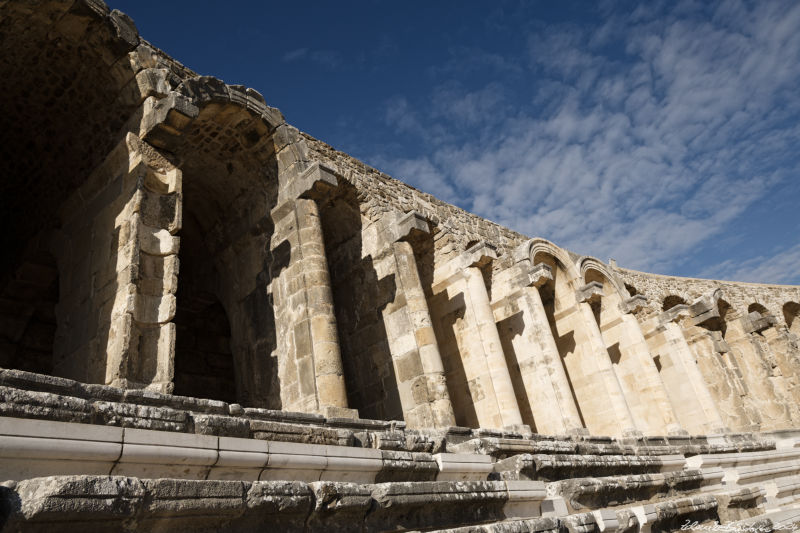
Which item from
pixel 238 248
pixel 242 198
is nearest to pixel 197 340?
pixel 238 248

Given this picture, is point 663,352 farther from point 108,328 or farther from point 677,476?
point 108,328

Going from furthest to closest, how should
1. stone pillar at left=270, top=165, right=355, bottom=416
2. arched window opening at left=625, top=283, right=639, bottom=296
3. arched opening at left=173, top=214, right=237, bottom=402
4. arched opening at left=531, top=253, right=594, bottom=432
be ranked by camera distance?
arched window opening at left=625, top=283, right=639, bottom=296 < arched opening at left=531, top=253, right=594, bottom=432 < arched opening at left=173, top=214, right=237, bottom=402 < stone pillar at left=270, top=165, right=355, bottom=416

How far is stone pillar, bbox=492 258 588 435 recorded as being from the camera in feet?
30.3

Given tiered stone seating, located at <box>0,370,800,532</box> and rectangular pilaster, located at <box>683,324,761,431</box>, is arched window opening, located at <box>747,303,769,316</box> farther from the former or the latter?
tiered stone seating, located at <box>0,370,800,532</box>

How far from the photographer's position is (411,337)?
7.80 m

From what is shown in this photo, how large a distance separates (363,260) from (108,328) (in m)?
4.32

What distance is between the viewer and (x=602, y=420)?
10.6m

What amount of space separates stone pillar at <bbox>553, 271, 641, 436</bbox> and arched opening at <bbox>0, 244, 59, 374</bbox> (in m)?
9.10

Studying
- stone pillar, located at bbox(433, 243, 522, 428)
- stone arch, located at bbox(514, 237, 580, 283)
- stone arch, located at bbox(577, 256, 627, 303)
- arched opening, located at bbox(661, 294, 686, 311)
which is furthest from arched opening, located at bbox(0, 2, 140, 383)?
arched opening, located at bbox(661, 294, 686, 311)

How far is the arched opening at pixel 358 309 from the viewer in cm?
816

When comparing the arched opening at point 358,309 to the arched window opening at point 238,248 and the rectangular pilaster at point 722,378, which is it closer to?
A: the arched window opening at point 238,248

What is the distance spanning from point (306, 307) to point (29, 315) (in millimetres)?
5227

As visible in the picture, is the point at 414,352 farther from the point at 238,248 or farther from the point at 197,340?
the point at 197,340

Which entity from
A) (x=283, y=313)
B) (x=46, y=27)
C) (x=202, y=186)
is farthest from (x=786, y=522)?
(x=46, y=27)
